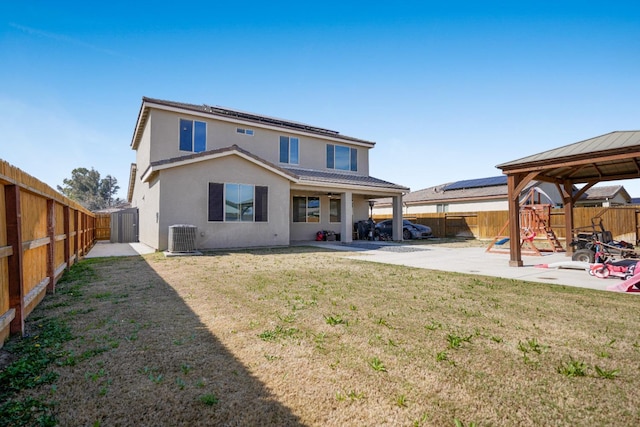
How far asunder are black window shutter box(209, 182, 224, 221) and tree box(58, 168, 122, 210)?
6344 centimetres

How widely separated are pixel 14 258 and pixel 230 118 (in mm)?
14090

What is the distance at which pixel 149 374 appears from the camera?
271cm

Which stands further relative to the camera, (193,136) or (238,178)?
(193,136)

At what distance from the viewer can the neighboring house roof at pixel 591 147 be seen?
7.49 m

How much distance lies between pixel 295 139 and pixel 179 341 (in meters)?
16.4

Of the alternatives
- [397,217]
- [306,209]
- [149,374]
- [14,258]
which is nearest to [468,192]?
[397,217]

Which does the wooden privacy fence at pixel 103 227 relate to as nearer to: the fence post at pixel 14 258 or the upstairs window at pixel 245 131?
the upstairs window at pixel 245 131

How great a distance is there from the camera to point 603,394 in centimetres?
242

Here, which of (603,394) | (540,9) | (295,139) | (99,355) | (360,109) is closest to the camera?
(603,394)

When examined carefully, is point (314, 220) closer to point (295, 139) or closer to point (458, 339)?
point (295, 139)

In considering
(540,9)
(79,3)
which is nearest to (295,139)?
(79,3)

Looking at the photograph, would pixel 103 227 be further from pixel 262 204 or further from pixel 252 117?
pixel 262 204

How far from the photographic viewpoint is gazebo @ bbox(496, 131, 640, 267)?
24.9ft

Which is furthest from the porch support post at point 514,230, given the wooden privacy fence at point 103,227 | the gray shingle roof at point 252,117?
the wooden privacy fence at point 103,227
